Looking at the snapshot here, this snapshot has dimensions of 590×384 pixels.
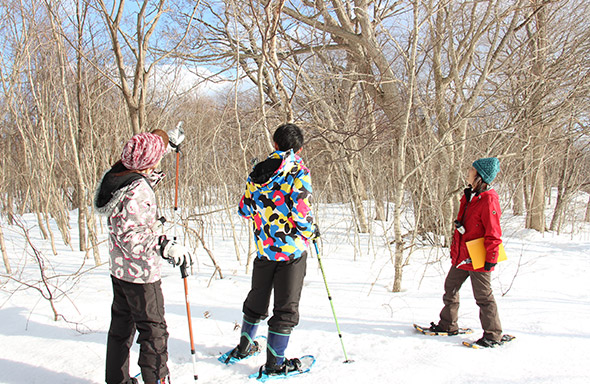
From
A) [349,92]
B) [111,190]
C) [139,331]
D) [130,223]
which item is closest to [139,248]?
[130,223]

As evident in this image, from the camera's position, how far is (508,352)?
237 cm

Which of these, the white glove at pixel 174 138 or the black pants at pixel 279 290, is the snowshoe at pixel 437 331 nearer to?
the black pants at pixel 279 290

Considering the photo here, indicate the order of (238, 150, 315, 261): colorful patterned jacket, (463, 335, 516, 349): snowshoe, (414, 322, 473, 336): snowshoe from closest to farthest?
(238, 150, 315, 261): colorful patterned jacket
(463, 335, 516, 349): snowshoe
(414, 322, 473, 336): snowshoe

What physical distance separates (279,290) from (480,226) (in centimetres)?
158

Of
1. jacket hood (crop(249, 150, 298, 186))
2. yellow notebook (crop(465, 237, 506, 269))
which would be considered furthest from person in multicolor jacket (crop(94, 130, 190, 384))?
yellow notebook (crop(465, 237, 506, 269))

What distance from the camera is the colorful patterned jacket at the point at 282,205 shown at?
2135 millimetres

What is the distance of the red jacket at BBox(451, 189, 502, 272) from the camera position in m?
2.47

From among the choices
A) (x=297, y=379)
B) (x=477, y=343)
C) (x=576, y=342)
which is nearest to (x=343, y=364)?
(x=297, y=379)

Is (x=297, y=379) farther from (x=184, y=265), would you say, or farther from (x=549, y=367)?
(x=549, y=367)

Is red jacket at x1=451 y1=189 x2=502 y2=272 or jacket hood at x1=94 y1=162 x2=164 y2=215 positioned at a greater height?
jacket hood at x1=94 y1=162 x2=164 y2=215

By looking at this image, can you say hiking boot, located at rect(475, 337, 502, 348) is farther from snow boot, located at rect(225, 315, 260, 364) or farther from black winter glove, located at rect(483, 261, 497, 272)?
snow boot, located at rect(225, 315, 260, 364)

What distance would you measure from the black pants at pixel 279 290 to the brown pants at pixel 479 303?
1.27 meters

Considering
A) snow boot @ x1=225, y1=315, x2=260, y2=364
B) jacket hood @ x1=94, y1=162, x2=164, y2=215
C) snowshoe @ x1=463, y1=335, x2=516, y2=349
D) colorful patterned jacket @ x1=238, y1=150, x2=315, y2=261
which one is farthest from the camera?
snowshoe @ x1=463, y1=335, x2=516, y2=349

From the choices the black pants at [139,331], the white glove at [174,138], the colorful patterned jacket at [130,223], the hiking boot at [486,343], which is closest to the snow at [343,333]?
the hiking boot at [486,343]
